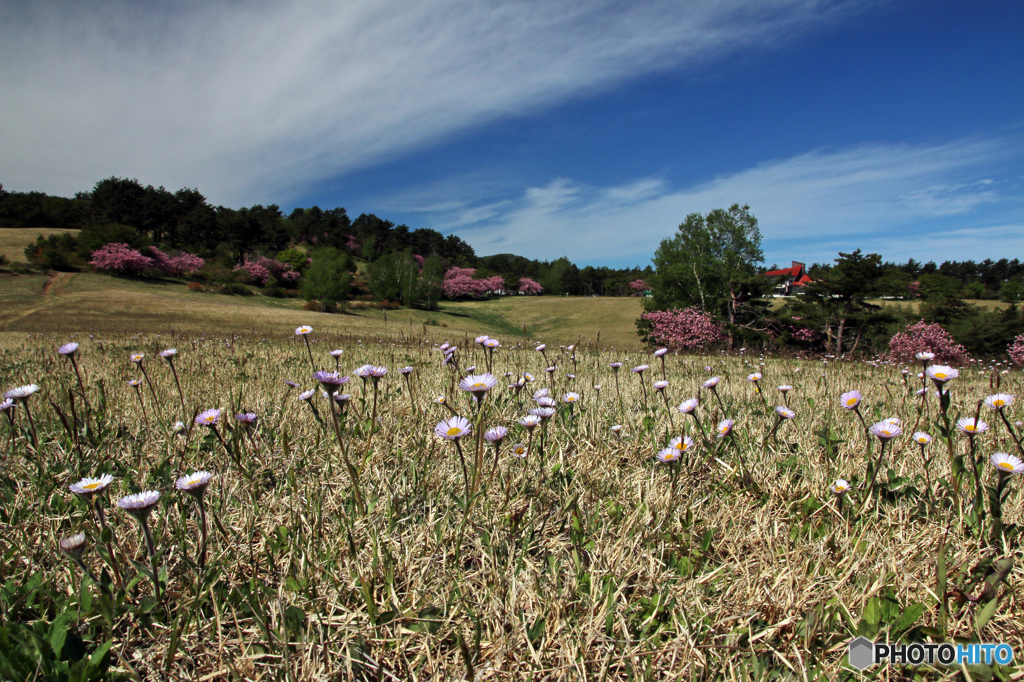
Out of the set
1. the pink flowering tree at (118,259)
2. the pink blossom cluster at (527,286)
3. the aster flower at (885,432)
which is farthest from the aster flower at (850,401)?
the pink blossom cluster at (527,286)

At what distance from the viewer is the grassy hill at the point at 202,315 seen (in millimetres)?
16844

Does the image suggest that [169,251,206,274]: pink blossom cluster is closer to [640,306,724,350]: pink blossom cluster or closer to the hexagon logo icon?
[640,306,724,350]: pink blossom cluster

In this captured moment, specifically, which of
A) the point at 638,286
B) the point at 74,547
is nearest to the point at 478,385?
the point at 74,547

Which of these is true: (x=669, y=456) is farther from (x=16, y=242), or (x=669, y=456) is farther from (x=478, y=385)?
(x=16, y=242)

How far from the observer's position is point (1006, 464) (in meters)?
1.51

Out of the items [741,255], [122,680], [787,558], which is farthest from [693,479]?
[741,255]

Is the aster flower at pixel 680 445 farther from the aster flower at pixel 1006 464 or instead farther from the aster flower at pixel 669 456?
the aster flower at pixel 1006 464

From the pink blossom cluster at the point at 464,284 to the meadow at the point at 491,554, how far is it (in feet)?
249

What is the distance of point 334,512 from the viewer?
1.77 m

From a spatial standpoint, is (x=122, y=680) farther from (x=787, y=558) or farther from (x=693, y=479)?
(x=693, y=479)

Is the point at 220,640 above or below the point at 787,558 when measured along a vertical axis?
below

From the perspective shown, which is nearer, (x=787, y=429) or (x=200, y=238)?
(x=787, y=429)

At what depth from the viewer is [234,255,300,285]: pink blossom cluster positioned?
51625 millimetres

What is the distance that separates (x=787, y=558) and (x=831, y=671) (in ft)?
1.40
